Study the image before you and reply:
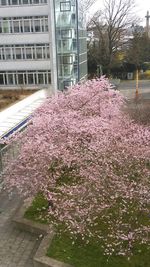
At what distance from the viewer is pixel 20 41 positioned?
37.1 meters

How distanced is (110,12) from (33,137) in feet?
152

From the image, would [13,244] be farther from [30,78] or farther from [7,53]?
[7,53]

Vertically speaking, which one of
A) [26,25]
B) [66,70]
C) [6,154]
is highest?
[26,25]

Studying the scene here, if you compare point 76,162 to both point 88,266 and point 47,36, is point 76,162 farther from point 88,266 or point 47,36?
→ point 47,36

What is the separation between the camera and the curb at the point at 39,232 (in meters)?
11.5

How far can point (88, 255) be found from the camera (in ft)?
38.0

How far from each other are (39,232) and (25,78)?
26912 mm

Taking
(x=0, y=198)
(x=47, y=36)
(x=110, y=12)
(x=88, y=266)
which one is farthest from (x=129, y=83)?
(x=88, y=266)

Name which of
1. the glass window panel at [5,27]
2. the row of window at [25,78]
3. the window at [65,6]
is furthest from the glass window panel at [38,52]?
the window at [65,6]

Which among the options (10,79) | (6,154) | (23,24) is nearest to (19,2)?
(23,24)

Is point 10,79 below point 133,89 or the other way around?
the other way around

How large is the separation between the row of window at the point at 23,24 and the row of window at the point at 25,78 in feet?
14.3

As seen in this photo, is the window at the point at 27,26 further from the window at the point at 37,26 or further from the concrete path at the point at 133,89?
the concrete path at the point at 133,89

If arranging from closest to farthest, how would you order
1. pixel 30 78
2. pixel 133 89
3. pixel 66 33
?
pixel 66 33 → pixel 30 78 → pixel 133 89
